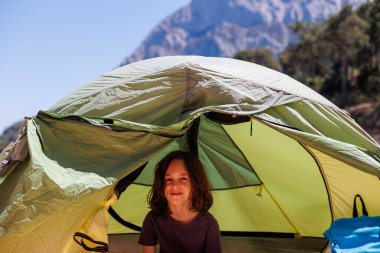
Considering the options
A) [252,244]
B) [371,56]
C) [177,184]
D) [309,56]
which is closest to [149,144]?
[177,184]

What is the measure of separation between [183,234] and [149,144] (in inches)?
26.0

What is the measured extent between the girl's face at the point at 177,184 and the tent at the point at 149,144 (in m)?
0.17

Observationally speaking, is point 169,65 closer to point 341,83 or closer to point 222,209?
point 222,209

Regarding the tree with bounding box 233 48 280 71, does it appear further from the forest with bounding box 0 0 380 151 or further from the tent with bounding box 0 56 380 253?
the tent with bounding box 0 56 380 253

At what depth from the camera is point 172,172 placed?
127 inches

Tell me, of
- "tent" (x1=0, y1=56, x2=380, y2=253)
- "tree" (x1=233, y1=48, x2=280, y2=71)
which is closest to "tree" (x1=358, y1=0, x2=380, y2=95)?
"tree" (x1=233, y1=48, x2=280, y2=71)

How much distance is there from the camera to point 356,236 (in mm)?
3193

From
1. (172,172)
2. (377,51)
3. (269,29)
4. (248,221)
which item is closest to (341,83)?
(377,51)

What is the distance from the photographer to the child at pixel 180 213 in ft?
10.3

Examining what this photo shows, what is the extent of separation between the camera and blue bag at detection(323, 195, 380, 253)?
121 inches

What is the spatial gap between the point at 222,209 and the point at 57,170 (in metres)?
2.44

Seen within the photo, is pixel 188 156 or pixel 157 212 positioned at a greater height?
pixel 188 156

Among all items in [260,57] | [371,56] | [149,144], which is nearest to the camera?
[149,144]

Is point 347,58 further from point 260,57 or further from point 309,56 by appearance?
point 260,57
